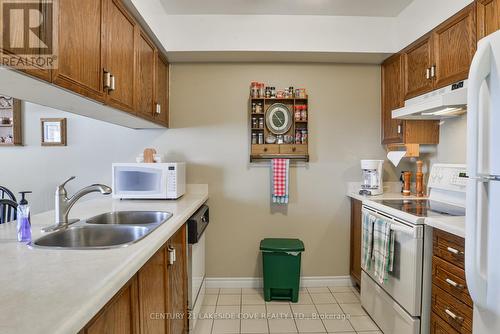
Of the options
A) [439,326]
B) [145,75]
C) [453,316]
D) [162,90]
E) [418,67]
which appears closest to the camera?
[453,316]

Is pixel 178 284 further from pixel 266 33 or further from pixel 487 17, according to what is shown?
pixel 487 17

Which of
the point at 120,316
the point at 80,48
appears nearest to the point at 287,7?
the point at 80,48

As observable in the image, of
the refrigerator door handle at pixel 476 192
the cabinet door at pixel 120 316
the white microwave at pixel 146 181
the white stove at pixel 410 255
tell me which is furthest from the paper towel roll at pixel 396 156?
the cabinet door at pixel 120 316

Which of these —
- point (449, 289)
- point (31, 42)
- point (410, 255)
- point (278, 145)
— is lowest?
point (449, 289)

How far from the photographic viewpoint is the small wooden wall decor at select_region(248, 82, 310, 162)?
260 cm

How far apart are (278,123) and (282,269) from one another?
4.43 feet

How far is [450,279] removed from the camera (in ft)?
4.61

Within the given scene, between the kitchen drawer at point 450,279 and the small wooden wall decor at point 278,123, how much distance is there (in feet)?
4.63

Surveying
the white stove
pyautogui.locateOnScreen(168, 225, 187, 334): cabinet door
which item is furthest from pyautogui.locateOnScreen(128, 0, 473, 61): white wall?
pyautogui.locateOnScreen(168, 225, 187, 334): cabinet door

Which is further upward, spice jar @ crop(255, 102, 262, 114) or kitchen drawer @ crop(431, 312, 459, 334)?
spice jar @ crop(255, 102, 262, 114)

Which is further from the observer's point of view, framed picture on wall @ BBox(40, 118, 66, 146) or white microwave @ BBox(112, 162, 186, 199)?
framed picture on wall @ BBox(40, 118, 66, 146)

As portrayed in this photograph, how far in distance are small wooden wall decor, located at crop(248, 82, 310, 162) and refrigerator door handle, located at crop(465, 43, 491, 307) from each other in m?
1.62

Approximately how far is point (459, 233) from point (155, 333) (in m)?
1.51

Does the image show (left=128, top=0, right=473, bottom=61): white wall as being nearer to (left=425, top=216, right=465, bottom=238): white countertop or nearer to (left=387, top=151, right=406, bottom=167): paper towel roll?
(left=387, top=151, right=406, bottom=167): paper towel roll
